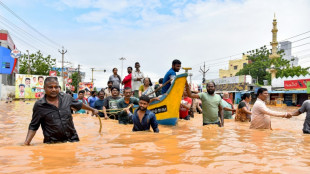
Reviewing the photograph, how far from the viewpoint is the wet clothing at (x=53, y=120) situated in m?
3.73

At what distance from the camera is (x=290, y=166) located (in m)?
2.72

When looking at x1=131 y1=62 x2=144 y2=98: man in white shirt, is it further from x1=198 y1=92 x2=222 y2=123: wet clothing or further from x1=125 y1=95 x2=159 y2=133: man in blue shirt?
x1=125 y1=95 x2=159 y2=133: man in blue shirt

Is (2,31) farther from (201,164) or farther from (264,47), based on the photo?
(264,47)

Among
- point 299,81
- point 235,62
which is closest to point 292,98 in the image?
point 299,81

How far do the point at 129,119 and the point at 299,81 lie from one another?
28308 mm

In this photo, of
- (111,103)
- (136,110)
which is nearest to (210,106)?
(136,110)

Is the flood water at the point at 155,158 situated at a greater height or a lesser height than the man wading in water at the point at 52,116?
lesser

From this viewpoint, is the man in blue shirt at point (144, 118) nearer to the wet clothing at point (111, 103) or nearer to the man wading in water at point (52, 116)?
the man wading in water at point (52, 116)

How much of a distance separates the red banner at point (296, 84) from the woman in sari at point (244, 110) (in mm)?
24256

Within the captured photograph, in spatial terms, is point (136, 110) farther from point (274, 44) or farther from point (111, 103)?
point (274, 44)

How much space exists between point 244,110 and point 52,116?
6479mm

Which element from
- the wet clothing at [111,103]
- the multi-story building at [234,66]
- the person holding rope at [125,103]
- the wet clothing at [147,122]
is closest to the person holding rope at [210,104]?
the wet clothing at [147,122]

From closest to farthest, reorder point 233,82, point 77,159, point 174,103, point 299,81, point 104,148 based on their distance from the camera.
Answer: point 77,159, point 104,148, point 174,103, point 299,81, point 233,82

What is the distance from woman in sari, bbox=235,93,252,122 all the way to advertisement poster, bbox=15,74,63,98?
34095 mm
